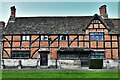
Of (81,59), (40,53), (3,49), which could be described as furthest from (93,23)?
(3,49)

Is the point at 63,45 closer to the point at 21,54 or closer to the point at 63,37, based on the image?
the point at 63,37

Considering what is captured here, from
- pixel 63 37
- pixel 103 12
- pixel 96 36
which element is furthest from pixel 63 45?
pixel 103 12

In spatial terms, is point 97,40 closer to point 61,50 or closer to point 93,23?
point 93,23

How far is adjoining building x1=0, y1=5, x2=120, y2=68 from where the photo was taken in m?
34.8

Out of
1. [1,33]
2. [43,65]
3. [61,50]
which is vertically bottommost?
[43,65]

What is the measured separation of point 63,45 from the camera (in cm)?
3559

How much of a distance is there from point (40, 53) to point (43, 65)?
71.3 inches

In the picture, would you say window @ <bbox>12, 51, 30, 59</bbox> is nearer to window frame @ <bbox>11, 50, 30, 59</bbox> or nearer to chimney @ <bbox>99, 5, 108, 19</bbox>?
window frame @ <bbox>11, 50, 30, 59</bbox>

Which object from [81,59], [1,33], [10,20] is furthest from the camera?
[10,20]

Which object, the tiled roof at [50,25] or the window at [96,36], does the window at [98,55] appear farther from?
the tiled roof at [50,25]

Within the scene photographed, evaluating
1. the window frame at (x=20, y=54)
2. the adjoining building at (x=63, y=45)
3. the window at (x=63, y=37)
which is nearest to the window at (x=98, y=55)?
the adjoining building at (x=63, y=45)

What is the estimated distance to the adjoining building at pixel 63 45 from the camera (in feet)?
114

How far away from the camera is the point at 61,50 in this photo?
34.7 m

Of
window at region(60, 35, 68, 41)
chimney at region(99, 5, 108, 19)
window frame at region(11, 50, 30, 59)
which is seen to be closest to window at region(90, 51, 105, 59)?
window at region(60, 35, 68, 41)
